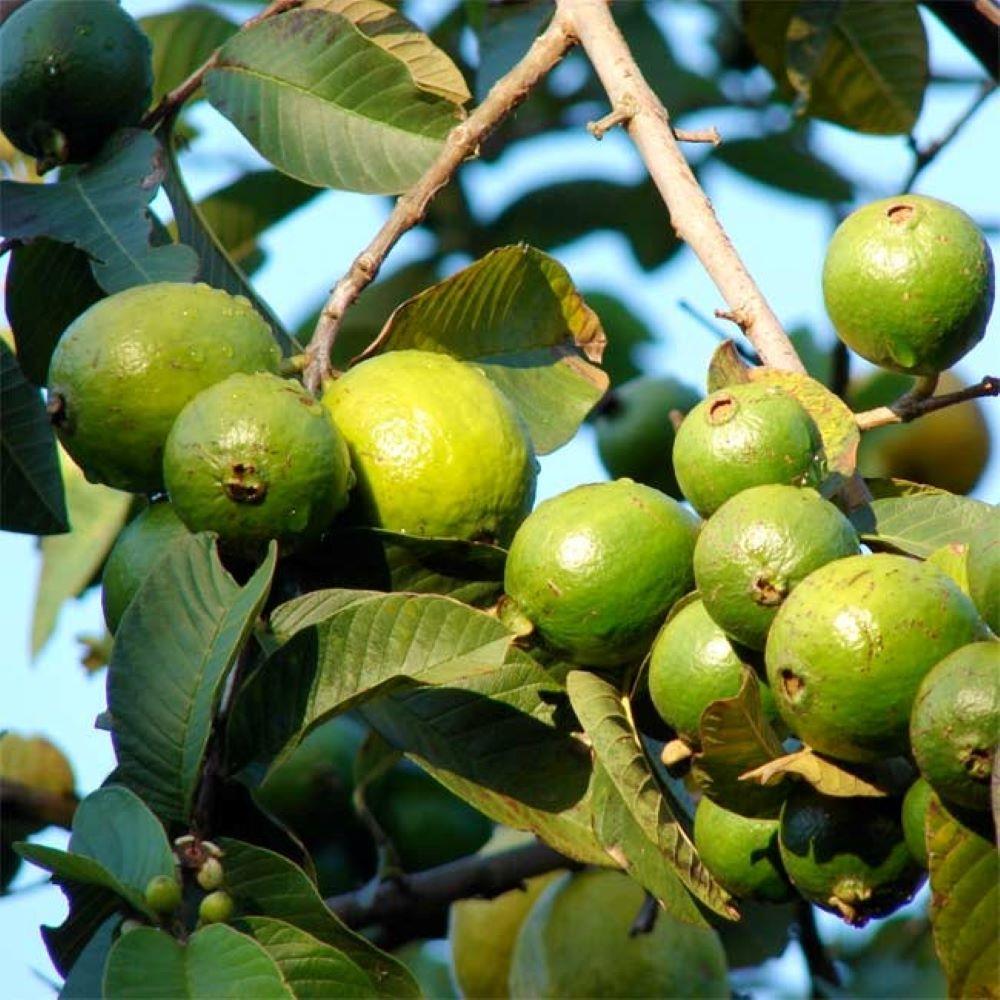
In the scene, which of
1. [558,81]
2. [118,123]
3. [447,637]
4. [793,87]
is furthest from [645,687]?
[558,81]

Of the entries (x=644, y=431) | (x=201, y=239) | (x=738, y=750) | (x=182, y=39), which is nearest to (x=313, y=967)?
(x=738, y=750)

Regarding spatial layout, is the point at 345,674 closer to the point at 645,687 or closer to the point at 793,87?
the point at 645,687

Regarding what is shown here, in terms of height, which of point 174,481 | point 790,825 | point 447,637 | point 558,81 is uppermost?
point 174,481

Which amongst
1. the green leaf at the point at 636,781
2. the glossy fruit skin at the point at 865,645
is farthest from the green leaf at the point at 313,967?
the glossy fruit skin at the point at 865,645

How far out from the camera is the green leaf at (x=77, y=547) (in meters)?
2.46

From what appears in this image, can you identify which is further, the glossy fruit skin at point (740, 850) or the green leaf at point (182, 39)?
the green leaf at point (182, 39)

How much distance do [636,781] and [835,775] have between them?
6.4 inches

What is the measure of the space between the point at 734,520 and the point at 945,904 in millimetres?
291

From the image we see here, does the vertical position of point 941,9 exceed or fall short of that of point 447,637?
it falls short

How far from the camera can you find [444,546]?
4.56ft

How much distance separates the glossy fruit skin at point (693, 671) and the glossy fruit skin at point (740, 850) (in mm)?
59

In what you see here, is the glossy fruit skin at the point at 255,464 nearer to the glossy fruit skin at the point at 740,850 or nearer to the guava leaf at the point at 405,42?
the glossy fruit skin at the point at 740,850

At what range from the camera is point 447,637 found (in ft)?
4.30

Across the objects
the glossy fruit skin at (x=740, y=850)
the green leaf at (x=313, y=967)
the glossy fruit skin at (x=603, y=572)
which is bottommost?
the glossy fruit skin at (x=740, y=850)
